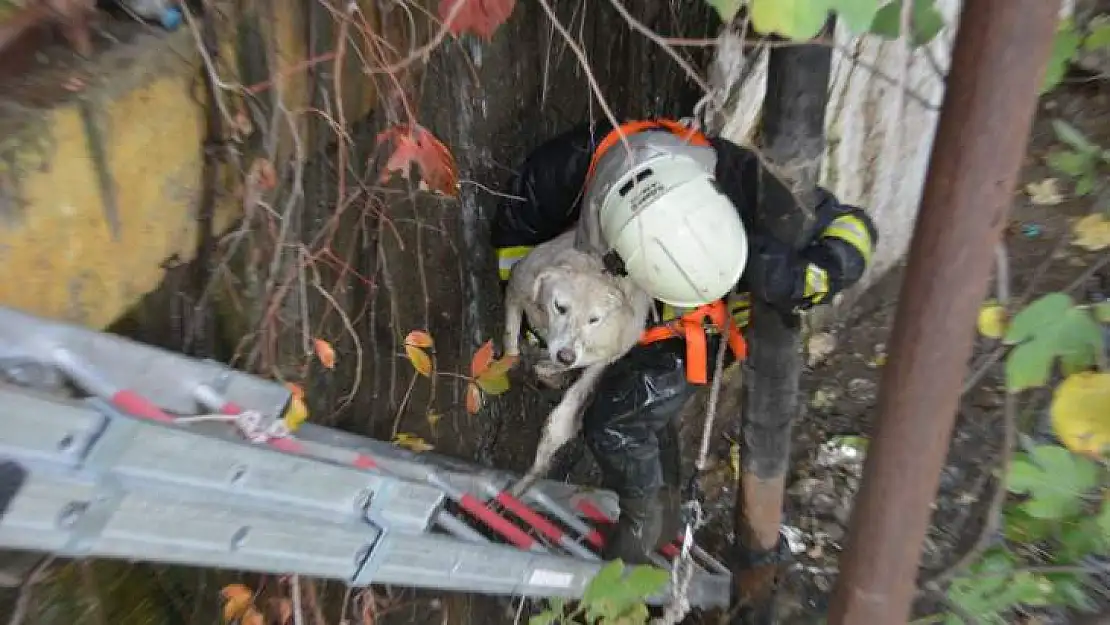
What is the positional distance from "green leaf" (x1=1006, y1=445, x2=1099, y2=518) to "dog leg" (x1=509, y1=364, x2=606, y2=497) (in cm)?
134

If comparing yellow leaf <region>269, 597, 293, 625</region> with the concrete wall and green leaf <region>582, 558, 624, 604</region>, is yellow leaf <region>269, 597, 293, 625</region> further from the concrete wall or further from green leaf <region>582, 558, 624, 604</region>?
the concrete wall

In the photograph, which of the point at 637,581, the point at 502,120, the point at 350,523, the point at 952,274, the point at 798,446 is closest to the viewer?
the point at 952,274

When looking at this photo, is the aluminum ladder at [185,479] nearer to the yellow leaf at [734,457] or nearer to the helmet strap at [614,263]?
the helmet strap at [614,263]

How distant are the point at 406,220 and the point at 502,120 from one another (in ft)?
1.76

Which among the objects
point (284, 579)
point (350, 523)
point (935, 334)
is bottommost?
point (284, 579)

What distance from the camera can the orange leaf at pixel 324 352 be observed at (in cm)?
187

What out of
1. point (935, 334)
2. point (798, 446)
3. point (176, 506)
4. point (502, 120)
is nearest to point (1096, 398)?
point (935, 334)

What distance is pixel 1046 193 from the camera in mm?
4418

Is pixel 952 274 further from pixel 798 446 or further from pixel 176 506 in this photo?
pixel 798 446

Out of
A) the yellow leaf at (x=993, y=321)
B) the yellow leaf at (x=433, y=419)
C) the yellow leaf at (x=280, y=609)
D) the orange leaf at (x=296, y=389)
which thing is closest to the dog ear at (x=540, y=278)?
the yellow leaf at (x=433, y=419)

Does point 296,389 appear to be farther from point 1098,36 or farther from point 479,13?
point 1098,36

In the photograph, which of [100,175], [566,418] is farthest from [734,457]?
[100,175]

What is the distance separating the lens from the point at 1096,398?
3.88 feet

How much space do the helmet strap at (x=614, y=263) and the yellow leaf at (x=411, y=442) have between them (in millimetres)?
676
